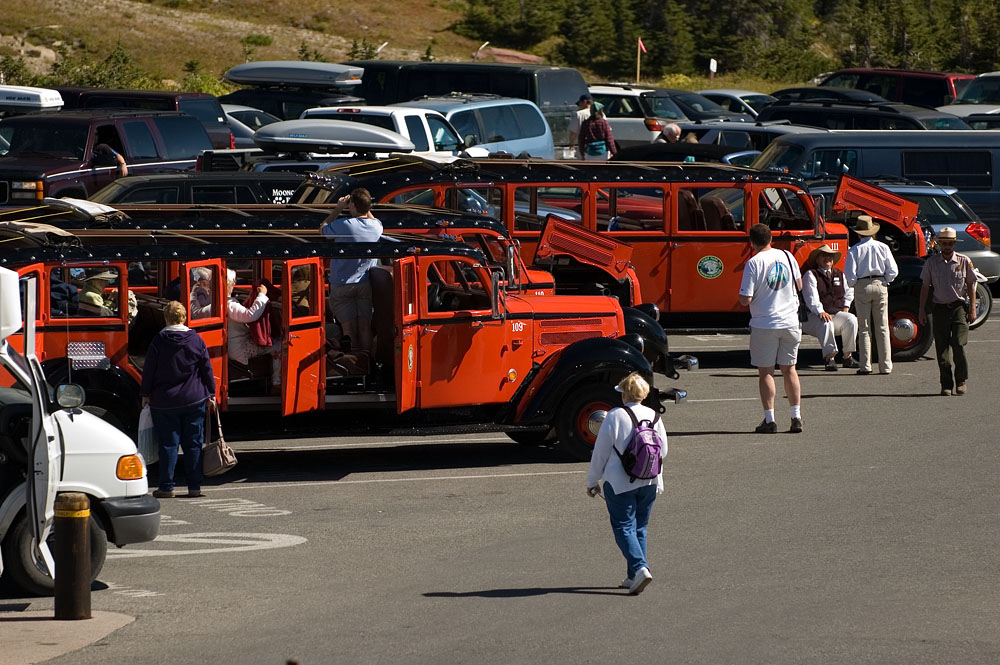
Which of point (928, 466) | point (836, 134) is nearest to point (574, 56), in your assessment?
point (836, 134)

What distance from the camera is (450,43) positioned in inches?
2569

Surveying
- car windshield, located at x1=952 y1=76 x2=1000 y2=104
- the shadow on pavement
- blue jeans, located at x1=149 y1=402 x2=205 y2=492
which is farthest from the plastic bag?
car windshield, located at x1=952 y1=76 x2=1000 y2=104

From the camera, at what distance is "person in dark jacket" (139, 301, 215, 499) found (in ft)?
37.0

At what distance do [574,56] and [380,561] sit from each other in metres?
54.7

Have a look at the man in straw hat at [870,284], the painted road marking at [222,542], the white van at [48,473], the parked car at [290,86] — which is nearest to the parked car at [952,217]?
the man in straw hat at [870,284]

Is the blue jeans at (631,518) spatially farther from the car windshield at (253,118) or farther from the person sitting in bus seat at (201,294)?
the car windshield at (253,118)

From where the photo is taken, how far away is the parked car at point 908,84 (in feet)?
124

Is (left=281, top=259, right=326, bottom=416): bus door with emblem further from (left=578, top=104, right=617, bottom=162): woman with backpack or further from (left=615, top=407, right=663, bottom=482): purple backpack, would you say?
(left=578, top=104, right=617, bottom=162): woman with backpack

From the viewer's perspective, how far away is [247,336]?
12391 mm

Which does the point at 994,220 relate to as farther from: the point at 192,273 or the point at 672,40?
the point at 672,40

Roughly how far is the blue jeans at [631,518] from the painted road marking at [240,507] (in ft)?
10.3

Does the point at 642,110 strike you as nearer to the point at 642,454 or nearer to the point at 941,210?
the point at 941,210

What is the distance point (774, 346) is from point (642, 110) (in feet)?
72.2

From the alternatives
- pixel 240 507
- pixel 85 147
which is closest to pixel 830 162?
pixel 85 147
